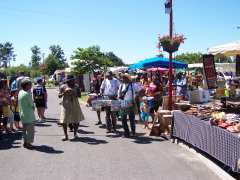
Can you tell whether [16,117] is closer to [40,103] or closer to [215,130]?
[40,103]

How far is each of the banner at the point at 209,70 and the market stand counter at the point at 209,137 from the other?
363 cm

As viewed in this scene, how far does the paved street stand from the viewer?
7070mm

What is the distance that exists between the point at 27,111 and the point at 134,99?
3065mm

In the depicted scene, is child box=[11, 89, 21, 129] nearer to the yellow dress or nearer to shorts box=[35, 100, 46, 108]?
shorts box=[35, 100, 46, 108]

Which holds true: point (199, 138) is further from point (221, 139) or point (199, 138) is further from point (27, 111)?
point (27, 111)

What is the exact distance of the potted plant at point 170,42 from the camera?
12.3 m

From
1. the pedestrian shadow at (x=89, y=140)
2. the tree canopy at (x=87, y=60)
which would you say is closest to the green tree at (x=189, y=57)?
the tree canopy at (x=87, y=60)

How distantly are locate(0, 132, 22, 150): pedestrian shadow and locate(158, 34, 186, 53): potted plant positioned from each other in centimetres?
502

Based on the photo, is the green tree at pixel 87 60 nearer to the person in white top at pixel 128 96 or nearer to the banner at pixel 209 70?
the banner at pixel 209 70

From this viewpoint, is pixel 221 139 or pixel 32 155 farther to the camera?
pixel 32 155

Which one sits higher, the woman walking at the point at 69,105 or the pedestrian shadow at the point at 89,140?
the woman walking at the point at 69,105

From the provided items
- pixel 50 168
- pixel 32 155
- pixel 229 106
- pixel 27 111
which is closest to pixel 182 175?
pixel 50 168

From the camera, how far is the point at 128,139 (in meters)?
10.7

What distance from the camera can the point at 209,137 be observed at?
806 centimetres
